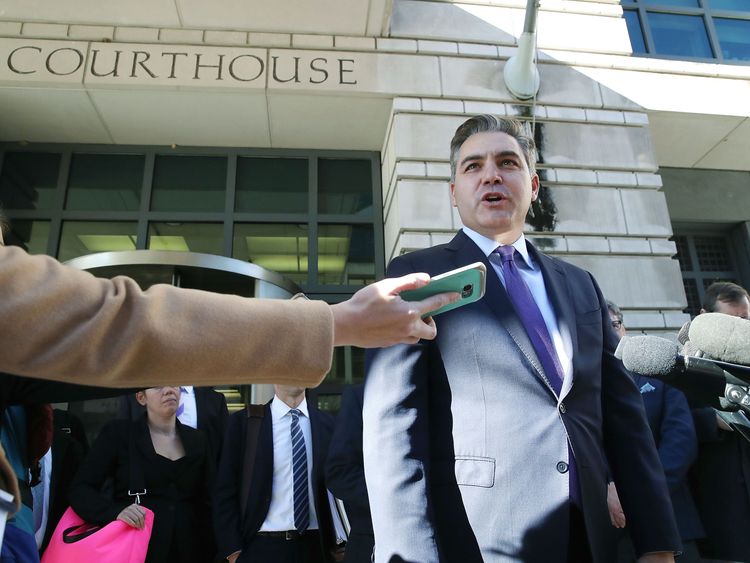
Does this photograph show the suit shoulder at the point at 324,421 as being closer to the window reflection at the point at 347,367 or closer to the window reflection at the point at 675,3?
the window reflection at the point at 347,367

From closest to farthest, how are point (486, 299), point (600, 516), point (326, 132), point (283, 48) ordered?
point (600, 516) < point (486, 299) < point (283, 48) < point (326, 132)

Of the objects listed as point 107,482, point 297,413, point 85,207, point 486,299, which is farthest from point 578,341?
point 85,207

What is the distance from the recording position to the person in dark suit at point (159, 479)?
395 cm

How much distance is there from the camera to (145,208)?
808cm

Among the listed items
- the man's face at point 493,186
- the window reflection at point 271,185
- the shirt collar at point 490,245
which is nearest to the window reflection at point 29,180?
the window reflection at point 271,185

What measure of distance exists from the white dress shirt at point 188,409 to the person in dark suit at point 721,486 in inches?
150

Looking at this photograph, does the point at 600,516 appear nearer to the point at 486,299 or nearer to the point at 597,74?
the point at 486,299

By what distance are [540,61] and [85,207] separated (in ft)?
21.8

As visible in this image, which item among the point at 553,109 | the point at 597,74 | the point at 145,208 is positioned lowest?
the point at 145,208

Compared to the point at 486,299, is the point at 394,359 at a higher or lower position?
lower

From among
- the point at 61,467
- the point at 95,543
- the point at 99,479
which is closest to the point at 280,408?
the point at 99,479

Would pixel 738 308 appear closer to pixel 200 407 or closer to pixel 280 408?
pixel 280 408

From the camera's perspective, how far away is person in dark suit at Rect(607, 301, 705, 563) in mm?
3764

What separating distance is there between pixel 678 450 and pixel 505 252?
235cm
